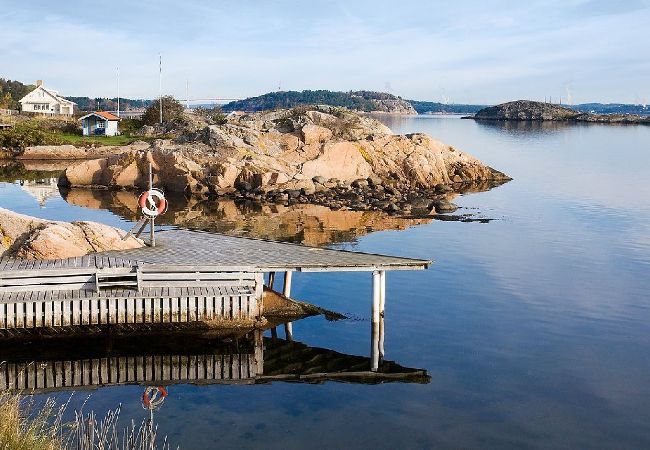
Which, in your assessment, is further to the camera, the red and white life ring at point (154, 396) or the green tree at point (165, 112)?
the green tree at point (165, 112)

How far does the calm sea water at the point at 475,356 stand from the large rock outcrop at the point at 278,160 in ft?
67.3

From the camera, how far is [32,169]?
243 ft

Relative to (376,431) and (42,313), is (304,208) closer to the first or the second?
(42,313)

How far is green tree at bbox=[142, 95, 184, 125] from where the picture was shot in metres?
104

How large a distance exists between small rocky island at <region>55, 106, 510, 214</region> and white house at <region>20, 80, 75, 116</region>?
7607 centimetres

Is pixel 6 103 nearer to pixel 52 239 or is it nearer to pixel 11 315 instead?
pixel 52 239

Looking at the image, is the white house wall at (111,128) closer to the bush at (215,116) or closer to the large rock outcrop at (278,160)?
the bush at (215,116)

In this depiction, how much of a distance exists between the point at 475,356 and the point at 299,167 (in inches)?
1655

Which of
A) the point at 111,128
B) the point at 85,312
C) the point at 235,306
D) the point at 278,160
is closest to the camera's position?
the point at 85,312

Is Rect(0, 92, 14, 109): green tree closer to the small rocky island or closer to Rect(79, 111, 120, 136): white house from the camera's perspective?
Rect(79, 111, 120, 136): white house

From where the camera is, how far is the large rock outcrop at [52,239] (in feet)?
77.4

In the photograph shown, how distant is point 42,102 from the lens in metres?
136

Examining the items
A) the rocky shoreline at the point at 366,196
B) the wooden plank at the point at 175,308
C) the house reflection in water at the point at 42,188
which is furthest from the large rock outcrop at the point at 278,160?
the wooden plank at the point at 175,308

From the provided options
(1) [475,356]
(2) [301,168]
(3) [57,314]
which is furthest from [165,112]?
(1) [475,356]
